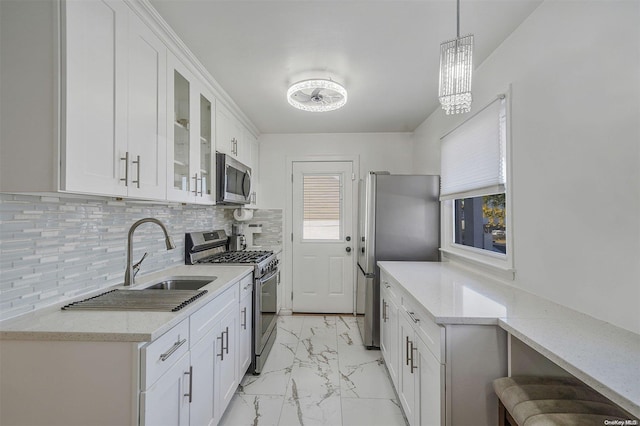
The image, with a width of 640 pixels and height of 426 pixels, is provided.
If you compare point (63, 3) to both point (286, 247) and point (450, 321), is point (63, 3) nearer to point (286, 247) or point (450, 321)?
point (450, 321)

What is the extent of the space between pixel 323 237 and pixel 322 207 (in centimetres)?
41

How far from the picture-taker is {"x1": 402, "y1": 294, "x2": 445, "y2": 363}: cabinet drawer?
1266 millimetres

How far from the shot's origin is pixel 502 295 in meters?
1.60

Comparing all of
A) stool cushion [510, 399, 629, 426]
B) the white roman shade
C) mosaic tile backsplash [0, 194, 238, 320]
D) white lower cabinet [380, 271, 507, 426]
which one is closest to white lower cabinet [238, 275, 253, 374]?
mosaic tile backsplash [0, 194, 238, 320]

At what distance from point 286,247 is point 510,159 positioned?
278cm

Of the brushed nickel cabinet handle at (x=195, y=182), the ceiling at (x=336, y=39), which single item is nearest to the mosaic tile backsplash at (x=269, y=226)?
the ceiling at (x=336, y=39)

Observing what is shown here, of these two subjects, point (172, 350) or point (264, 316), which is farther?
point (264, 316)

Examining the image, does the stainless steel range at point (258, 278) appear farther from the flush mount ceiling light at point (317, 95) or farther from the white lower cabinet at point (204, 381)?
the flush mount ceiling light at point (317, 95)

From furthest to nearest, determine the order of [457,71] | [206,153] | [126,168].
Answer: [206,153]
[126,168]
[457,71]

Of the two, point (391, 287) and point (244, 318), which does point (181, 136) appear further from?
point (391, 287)

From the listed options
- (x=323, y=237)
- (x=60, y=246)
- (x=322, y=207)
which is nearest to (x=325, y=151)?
(x=322, y=207)

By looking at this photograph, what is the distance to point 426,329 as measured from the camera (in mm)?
1436

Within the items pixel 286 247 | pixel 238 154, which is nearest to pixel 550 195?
pixel 238 154

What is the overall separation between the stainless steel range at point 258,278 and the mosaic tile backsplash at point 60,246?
1.88 ft
